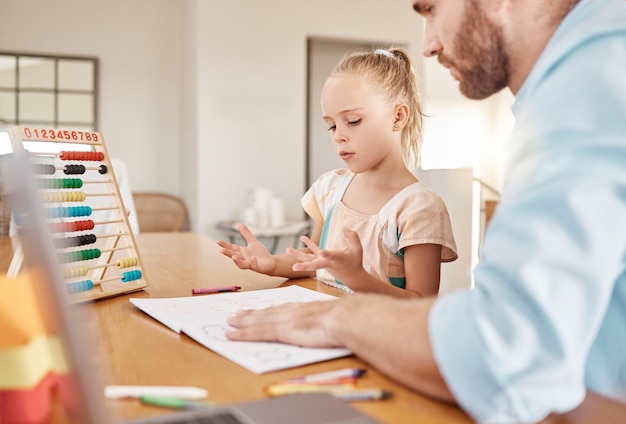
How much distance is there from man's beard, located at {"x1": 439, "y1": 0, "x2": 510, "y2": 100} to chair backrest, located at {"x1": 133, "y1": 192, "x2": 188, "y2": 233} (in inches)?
176

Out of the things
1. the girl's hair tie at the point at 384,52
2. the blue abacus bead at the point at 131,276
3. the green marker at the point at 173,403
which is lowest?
the green marker at the point at 173,403

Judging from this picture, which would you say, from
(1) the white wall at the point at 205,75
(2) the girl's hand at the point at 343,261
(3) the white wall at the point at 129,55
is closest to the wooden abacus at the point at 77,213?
(2) the girl's hand at the point at 343,261

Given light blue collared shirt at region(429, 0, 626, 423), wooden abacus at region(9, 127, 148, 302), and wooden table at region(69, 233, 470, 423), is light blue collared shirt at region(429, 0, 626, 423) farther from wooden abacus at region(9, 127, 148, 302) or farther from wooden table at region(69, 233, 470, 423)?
wooden abacus at region(9, 127, 148, 302)

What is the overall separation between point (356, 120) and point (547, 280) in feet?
3.42

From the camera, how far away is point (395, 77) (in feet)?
5.49

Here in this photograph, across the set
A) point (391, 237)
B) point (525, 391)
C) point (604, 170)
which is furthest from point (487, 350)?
point (391, 237)

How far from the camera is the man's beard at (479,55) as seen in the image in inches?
32.1

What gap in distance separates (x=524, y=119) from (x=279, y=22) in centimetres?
473

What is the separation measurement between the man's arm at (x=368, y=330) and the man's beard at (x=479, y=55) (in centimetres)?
33

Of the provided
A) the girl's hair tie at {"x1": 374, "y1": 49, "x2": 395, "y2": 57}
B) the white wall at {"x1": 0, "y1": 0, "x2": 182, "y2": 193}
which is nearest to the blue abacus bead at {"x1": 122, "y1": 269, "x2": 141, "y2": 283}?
the girl's hair tie at {"x1": 374, "y1": 49, "x2": 395, "y2": 57}

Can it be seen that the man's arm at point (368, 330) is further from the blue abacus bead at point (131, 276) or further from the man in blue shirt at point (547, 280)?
the blue abacus bead at point (131, 276)

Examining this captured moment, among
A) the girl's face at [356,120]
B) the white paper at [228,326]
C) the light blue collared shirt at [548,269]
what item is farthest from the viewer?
the girl's face at [356,120]

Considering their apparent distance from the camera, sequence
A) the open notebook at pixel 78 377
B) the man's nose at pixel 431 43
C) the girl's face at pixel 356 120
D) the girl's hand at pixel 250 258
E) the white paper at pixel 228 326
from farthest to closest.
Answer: the girl's face at pixel 356 120 < the girl's hand at pixel 250 258 < the man's nose at pixel 431 43 < the white paper at pixel 228 326 < the open notebook at pixel 78 377

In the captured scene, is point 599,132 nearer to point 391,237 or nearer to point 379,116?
point 391,237
